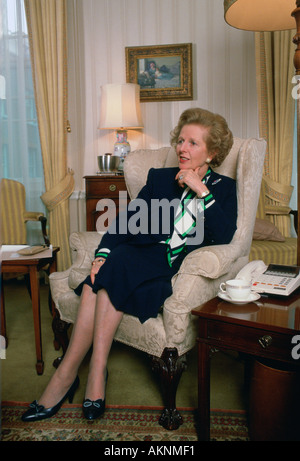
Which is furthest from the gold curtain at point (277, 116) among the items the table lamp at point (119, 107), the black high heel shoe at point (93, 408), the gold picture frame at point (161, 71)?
the black high heel shoe at point (93, 408)

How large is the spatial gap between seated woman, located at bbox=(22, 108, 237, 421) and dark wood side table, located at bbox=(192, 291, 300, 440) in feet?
1.03

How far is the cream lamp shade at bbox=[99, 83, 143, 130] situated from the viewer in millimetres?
3461

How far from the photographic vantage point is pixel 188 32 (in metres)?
A: 3.72

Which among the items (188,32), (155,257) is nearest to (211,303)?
(155,257)

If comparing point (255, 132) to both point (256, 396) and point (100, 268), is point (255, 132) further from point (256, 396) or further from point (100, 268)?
→ point (256, 396)

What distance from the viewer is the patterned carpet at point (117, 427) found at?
156cm

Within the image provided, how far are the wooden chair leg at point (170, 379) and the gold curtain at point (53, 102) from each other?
8.14 ft

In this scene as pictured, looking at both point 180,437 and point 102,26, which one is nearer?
point 180,437

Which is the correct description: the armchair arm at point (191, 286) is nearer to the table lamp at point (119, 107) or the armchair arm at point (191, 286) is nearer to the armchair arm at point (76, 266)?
the armchair arm at point (76, 266)

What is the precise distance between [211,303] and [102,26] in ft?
10.8

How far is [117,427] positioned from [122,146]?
251cm

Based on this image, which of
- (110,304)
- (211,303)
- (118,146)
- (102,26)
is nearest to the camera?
(211,303)

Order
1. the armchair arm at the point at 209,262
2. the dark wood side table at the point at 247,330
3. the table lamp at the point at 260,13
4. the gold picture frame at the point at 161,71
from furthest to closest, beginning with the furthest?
the gold picture frame at the point at 161,71, the table lamp at the point at 260,13, the armchair arm at the point at 209,262, the dark wood side table at the point at 247,330
